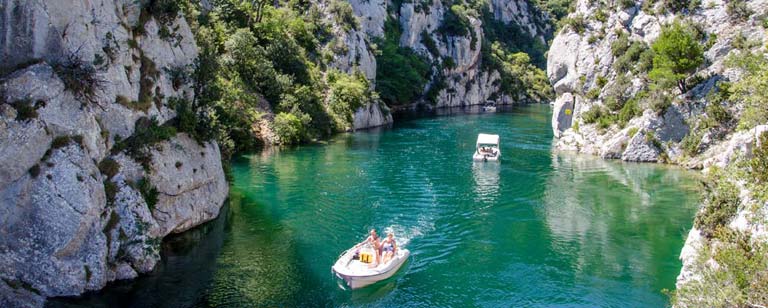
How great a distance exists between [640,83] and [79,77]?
155ft

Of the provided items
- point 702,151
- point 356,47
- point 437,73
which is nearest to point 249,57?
point 356,47

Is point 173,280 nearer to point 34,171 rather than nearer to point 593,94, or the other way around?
point 34,171

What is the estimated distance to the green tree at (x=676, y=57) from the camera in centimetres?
4675

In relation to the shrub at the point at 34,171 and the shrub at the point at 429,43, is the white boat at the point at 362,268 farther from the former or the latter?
the shrub at the point at 429,43

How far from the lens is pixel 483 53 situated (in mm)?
129750

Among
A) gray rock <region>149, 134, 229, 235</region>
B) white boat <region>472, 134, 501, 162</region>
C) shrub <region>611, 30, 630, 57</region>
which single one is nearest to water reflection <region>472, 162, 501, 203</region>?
white boat <region>472, 134, 501, 162</region>

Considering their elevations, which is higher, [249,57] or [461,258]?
[249,57]

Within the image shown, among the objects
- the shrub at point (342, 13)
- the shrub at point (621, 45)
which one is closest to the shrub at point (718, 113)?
the shrub at point (621, 45)

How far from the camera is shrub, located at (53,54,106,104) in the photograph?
64.7 feet

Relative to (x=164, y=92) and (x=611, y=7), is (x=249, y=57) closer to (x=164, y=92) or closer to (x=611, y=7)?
(x=164, y=92)

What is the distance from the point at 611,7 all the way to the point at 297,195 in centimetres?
4351

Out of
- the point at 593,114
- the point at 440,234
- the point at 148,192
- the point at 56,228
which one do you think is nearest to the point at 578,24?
the point at 593,114

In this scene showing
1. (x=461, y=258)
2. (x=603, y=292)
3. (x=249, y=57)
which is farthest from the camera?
(x=249, y=57)

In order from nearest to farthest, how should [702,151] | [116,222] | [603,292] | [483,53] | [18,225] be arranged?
[18,225] < [116,222] < [603,292] < [702,151] < [483,53]
